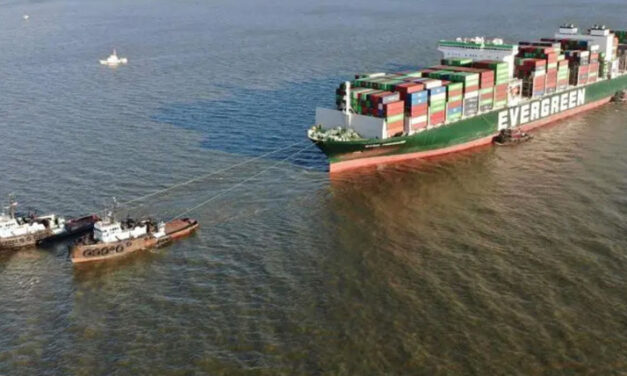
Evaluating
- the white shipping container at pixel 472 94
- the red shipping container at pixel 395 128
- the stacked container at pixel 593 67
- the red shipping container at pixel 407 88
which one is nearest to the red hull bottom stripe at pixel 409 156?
the red shipping container at pixel 395 128

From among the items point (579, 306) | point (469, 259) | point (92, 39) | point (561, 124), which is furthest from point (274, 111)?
point (92, 39)

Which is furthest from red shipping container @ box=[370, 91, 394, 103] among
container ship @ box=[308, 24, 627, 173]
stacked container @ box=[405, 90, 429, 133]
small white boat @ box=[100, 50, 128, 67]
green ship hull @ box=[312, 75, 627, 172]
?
small white boat @ box=[100, 50, 128, 67]

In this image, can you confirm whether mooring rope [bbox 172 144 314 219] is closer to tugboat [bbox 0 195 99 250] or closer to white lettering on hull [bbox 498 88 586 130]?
tugboat [bbox 0 195 99 250]

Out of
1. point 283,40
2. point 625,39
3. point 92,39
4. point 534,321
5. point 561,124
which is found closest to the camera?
point 534,321

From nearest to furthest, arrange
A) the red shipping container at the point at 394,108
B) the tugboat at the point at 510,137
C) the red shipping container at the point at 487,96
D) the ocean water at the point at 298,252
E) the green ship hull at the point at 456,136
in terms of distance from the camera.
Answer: the ocean water at the point at 298,252 < the green ship hull at the point at 456,136 < the red shipping container at the point at 394,108 < the tugboat at the point at 510,137 < the red shipping container at the point at 487,96

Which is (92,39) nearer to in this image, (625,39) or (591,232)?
(625,39)

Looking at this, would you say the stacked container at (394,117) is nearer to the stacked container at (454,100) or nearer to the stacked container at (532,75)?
the stacked container at (454,100)
